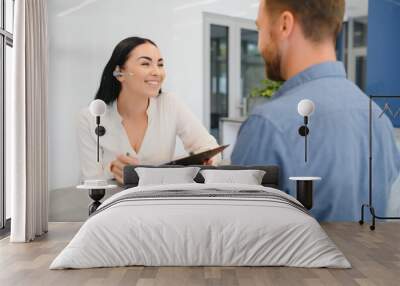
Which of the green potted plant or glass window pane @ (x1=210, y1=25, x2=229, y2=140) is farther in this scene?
glass window pane @ (x1=210, y1=25, x2=229, y2=140)

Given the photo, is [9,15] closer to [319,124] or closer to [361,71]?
[319,124]

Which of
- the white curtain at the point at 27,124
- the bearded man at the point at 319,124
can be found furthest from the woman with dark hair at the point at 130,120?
the white curtain at the point at 27,124

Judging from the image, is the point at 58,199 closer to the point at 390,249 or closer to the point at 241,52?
the point at 241,52

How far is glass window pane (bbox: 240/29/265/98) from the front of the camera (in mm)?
7043

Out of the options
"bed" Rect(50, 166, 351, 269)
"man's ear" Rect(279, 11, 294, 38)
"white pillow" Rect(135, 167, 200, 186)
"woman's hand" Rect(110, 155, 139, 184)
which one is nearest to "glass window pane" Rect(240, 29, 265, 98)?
"man's ear" Rect(279, 11, 294, 38)

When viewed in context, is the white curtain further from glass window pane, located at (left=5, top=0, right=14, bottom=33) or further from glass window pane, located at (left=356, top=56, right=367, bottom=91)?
glass window pane, located at (left=356, top=56, right=367, bottom=91)

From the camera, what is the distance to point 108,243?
4520 mm

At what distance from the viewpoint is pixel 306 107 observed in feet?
21.6

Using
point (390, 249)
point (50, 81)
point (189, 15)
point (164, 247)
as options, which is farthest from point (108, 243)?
point (189, 15)

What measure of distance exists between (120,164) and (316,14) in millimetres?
2591

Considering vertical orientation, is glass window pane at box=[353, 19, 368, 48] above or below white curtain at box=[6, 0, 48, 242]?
above

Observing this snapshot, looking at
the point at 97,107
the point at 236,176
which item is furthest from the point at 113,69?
the point at 236,176

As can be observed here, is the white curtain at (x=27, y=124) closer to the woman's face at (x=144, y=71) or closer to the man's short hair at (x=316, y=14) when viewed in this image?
the woman's face at (x=144, y=71)

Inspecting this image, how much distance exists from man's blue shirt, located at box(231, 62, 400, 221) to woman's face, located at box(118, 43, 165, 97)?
1154mm
